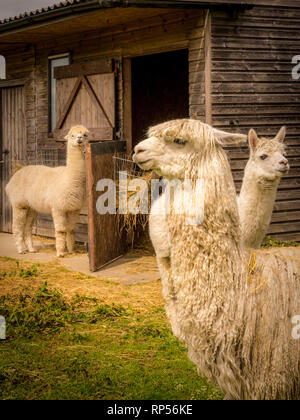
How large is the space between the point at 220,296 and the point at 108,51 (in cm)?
706

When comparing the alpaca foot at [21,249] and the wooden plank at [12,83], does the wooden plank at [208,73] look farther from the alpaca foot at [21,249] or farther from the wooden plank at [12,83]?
the wooden plank at [12,83]

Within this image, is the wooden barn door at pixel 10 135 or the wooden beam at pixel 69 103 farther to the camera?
the wooden barn door at pixel 10 135

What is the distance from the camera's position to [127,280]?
6926mm

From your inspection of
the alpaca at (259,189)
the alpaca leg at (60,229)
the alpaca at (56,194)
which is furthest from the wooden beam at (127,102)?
the alpaca at (259,189)

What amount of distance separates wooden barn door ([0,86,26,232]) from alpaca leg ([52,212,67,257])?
330 centimetres

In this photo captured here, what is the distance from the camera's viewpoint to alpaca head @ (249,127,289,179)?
215 inches

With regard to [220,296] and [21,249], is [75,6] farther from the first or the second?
[220,296]

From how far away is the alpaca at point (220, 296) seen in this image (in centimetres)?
273

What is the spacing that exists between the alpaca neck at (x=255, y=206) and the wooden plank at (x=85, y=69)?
4.12 meters

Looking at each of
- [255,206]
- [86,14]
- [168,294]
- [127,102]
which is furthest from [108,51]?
[168,294]

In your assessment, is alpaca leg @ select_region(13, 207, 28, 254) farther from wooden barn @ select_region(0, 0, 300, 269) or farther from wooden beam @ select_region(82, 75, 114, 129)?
wooden beam @ select_region(82, 75, 114, 129)

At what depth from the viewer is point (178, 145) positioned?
2.83 m
